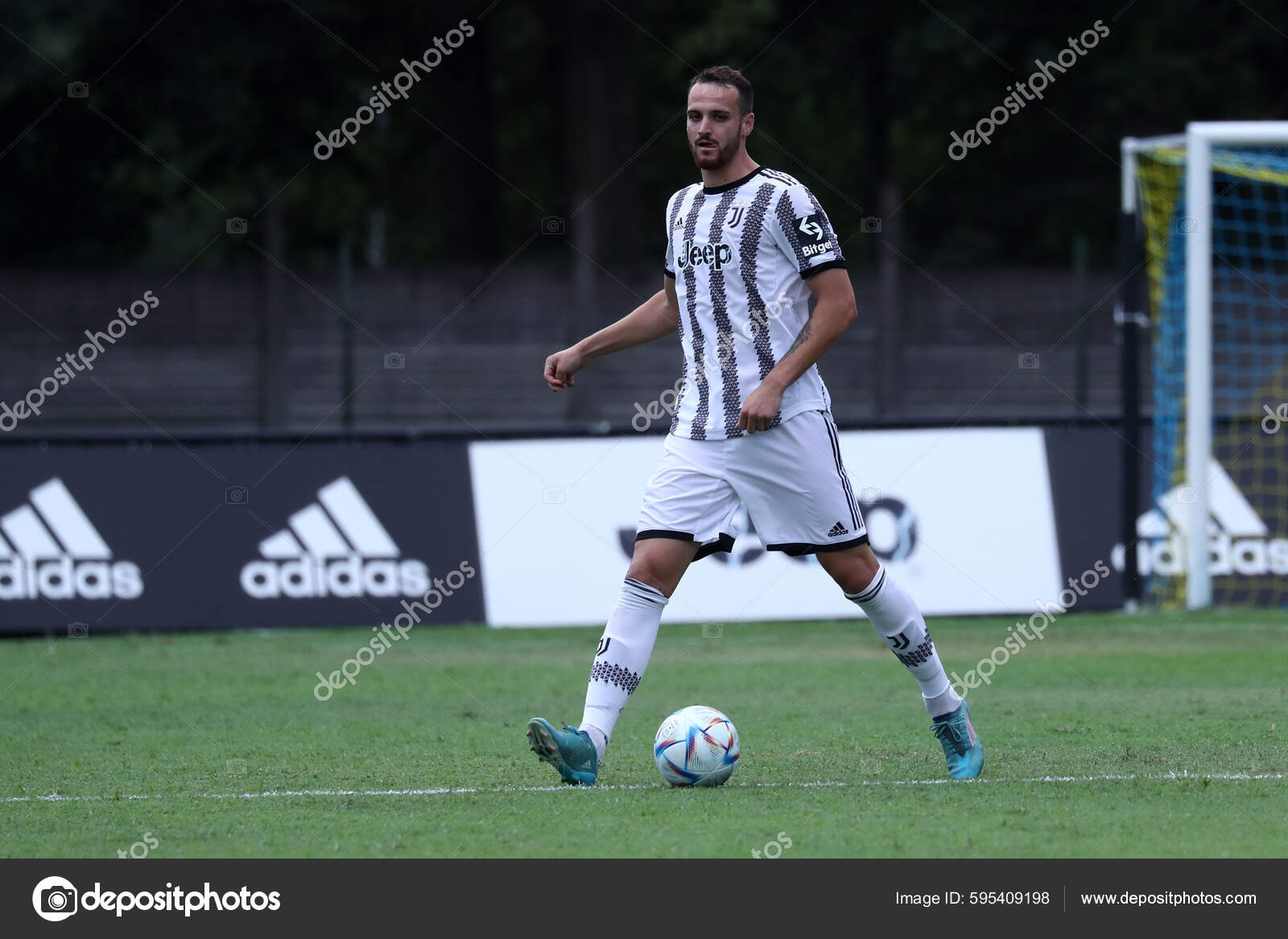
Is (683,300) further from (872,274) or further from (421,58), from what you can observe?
(421,58)

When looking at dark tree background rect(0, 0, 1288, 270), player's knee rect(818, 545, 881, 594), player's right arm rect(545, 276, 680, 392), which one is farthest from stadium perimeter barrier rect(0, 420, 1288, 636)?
dark tree background rect(0, 0, 1288, 270)

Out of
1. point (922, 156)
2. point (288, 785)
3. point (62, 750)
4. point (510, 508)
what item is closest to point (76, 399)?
point (510, 508)

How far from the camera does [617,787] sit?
5.69 m

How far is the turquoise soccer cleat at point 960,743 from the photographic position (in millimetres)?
5801

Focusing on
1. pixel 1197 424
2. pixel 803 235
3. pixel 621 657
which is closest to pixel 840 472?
pixel 803 235

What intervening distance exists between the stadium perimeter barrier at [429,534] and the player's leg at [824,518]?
5.44 meters

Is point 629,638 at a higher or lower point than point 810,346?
lower

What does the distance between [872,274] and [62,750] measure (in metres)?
14.1

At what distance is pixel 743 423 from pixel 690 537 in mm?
416

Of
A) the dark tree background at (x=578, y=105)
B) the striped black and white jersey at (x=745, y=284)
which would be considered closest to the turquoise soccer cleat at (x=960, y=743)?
the striped black and white jersey at (x=745, y=284)

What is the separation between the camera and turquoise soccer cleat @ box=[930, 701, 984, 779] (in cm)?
580

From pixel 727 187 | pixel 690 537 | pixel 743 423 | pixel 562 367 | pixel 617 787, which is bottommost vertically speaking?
pixel 617 787
